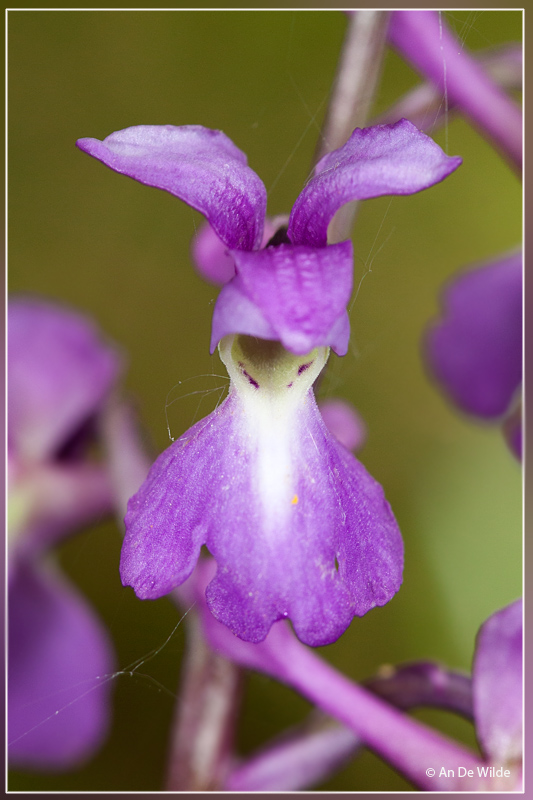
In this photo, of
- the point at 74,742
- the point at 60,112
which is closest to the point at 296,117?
the point at 60,112

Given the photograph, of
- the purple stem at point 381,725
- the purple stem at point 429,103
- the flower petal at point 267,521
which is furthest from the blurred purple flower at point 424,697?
the purple stem at point 429,103

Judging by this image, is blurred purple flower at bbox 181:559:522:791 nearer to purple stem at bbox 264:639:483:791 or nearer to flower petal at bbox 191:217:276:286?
purple stem at bbox 264:639:483:791

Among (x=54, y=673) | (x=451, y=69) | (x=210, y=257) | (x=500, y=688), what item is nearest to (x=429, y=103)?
(x=451, y=69)

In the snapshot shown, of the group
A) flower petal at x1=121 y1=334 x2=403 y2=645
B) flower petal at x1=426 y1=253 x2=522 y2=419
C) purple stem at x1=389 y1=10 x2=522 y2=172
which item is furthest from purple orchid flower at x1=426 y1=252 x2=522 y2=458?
flower petal at x1=121 y1=334 x2=403 y2=645

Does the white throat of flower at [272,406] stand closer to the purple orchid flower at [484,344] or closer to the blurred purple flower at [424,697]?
the blurred purple flower at [424,697]

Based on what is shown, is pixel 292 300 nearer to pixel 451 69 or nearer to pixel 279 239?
pixel 279 239
